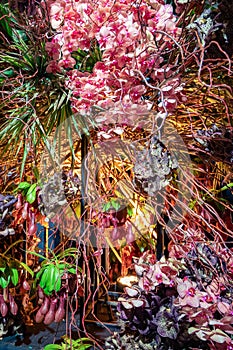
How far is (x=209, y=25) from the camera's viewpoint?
0.66 m

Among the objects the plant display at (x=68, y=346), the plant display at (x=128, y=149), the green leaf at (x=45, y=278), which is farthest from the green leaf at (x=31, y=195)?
the plant display at (x=68, y=346)

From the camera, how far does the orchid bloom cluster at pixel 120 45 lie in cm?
70

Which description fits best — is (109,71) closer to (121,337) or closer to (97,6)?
(97,6)

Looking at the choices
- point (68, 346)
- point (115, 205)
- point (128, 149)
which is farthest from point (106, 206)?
point (68, 346)

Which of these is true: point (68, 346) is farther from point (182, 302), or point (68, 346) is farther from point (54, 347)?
point (182, 302)

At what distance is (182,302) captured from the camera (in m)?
0.61

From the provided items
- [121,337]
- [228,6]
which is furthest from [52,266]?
→ [228,6]

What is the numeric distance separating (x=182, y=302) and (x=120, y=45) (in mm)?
451

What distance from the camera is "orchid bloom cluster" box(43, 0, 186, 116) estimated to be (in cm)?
70

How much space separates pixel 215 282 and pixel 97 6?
21.1 inches

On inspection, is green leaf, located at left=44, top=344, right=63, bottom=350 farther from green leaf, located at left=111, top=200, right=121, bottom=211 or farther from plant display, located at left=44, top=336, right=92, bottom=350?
green leaf, located at left=111, top=200, right=121, bottom=211

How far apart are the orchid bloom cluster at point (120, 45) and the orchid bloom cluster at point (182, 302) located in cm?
28

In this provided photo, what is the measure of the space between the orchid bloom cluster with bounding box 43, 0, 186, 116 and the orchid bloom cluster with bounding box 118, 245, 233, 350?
11.2 inches

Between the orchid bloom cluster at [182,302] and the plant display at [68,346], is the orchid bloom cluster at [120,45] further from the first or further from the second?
the plant display at [68,346]
